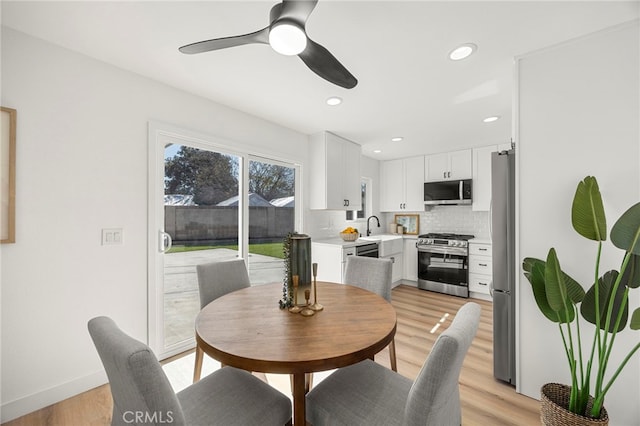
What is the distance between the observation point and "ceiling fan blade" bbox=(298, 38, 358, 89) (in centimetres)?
130

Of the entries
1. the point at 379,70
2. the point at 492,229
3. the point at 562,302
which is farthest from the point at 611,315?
the point at 379,70

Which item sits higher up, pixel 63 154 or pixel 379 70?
pixel 379 70

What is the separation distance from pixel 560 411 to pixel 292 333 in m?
1.55

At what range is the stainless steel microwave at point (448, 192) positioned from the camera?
4.29 metres

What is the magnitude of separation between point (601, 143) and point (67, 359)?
386 centimetres

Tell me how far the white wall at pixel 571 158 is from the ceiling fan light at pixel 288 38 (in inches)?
66.8

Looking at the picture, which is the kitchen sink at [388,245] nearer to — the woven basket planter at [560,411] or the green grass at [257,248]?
the green grass at [257,248]

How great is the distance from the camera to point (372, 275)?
212 centimetres

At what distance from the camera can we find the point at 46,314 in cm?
175

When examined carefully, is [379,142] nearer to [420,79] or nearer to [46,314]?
[420,79]

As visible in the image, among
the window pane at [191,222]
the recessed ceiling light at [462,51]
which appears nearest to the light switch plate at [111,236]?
the window pane at [191,222]

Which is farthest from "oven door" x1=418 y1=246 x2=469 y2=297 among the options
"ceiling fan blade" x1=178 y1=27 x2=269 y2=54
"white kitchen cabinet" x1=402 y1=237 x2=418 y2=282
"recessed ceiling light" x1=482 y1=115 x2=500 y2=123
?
"ceiling fan blade" x1=178 y1=27 x2=269 y2=54

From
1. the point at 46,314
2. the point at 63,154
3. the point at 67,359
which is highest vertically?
the point at 63,154

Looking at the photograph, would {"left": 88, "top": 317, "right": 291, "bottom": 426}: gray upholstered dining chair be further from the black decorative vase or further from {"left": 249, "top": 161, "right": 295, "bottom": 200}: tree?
{"left": 249, "top": 161, "right": 295, "bottom": 200}: tree
